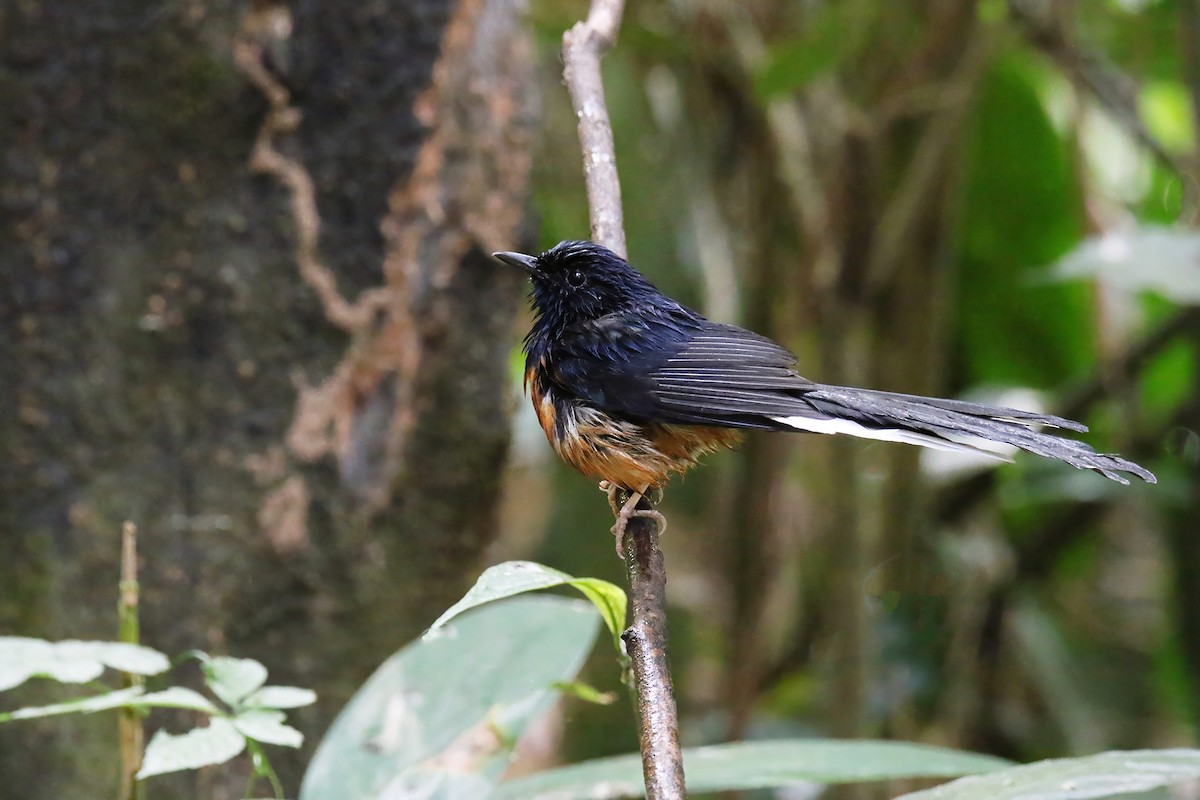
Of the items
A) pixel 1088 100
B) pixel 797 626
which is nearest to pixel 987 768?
pixel 797 626

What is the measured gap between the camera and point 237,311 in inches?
89.4

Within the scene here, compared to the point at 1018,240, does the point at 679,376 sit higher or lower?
lower

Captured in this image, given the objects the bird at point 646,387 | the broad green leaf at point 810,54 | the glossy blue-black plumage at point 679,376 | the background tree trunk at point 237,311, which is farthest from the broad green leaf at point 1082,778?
the broad green leaf at point 810,54

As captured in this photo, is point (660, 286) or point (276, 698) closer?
point (276, 698)

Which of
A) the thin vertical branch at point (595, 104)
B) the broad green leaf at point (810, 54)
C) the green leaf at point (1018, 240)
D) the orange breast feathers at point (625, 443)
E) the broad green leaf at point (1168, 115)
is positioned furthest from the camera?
the broad green leaf at point (1168, 115)

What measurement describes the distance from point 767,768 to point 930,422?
0.53m

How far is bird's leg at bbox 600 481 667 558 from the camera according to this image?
1.82 metres

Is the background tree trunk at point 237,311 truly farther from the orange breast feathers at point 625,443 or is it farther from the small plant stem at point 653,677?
the small plant stem at point 653,677

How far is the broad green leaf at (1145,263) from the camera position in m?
2.51

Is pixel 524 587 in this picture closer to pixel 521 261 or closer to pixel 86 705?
pixel 86 705

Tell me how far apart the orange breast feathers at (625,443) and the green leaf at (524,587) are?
2.34 ft

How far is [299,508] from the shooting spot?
2352 mm

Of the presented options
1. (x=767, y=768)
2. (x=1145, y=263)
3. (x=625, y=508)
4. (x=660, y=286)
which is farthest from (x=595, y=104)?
(x=660, y=286)

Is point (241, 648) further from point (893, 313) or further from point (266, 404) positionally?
point (893, 313)
